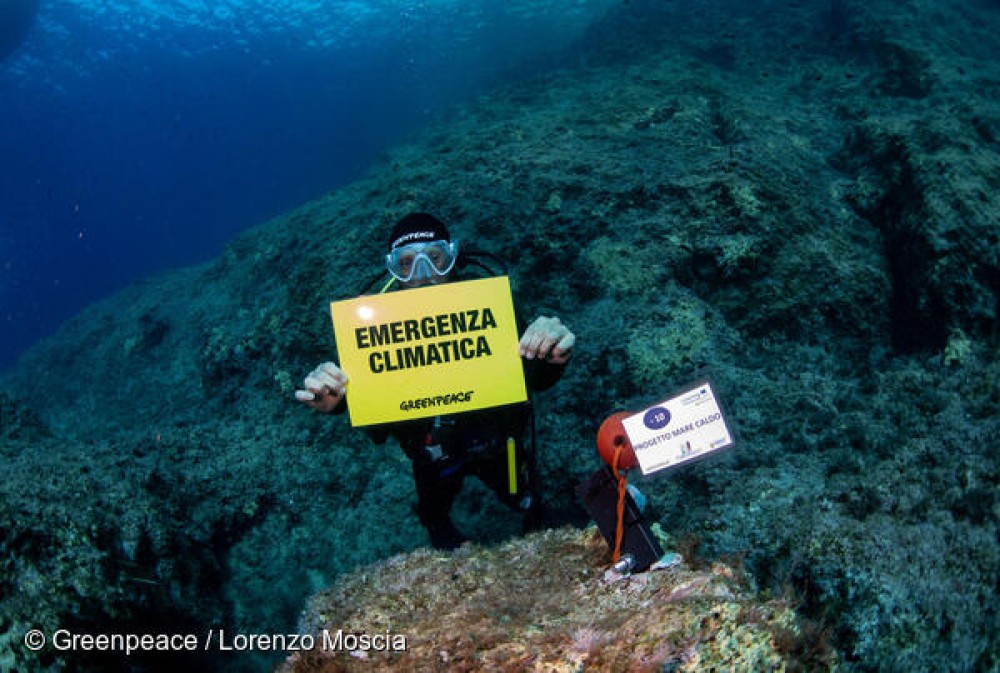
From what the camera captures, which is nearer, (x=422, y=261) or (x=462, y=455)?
(x=422, y=261)

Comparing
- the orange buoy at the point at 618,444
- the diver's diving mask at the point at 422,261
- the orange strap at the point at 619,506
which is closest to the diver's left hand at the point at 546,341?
the orange buoy at the point at 618,444

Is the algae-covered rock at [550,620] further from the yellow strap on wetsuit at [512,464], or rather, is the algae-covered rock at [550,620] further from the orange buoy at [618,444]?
the yellow strap on wetsuit at [512,464]

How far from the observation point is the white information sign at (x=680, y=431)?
167 centimetres

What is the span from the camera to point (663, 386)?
148 inches

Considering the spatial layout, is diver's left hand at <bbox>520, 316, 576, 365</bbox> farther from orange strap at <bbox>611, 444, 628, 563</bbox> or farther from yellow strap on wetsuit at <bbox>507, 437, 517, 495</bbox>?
yellow strap on wetsuit at <bbox>507, 437, 517, 495</bbox>

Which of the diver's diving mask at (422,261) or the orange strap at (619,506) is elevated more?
the diver's diving mask at (422,261)

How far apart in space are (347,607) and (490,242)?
379cm

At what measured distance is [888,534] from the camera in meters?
1.96

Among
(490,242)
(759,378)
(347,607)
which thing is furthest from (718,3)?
(347,607)

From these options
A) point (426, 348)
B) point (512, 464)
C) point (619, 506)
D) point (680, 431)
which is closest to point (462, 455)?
point (512, 464)

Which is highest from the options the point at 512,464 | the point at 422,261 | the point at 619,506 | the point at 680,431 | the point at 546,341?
the point at 422,261

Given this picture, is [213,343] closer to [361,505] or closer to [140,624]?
[361,505]

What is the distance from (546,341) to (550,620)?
1200 millimetres

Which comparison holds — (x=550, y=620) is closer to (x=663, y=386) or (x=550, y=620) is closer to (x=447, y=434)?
(x=447, y=434)
